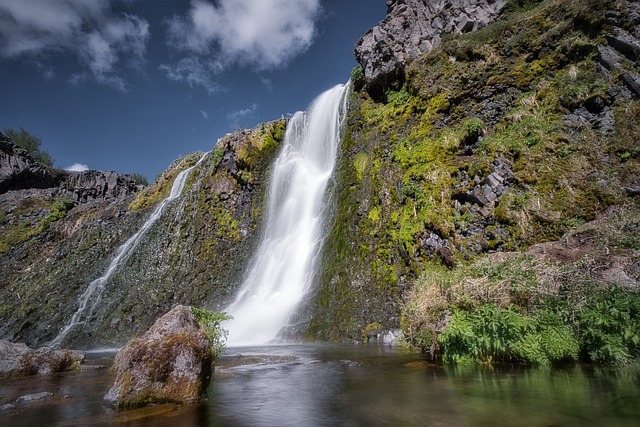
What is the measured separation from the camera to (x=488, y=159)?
45.7 ft

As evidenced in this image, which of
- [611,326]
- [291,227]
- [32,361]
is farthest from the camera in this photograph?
[291,227]

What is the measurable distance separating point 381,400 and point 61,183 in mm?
56566

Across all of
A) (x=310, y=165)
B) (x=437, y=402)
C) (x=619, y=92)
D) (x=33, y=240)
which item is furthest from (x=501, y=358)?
(x=33, y=240)

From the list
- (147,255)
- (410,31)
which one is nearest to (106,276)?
(147,255)

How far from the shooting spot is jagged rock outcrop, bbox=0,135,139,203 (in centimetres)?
4584

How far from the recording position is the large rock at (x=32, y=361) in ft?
28.6

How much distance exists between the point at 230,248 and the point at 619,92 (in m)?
20.6

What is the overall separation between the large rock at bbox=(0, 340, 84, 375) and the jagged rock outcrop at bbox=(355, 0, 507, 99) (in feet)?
66.6

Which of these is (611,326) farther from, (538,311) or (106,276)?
(106,276)

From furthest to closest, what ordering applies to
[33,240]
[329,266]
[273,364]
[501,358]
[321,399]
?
1. [33,240]
2. [329,266]
3. [273,364]
4. [501,358]
5. [321,399]

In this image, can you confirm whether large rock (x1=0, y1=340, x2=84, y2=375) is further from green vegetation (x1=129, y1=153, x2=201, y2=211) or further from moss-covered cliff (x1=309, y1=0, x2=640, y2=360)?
green vegetation (x1=129, y1=153, x2=201, y2=211)

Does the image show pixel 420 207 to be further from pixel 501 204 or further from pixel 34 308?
pixel 34 308

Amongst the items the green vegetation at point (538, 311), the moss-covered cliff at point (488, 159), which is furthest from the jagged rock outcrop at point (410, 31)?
the green vegetation at point (538, 311)

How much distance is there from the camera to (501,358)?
284 inches
